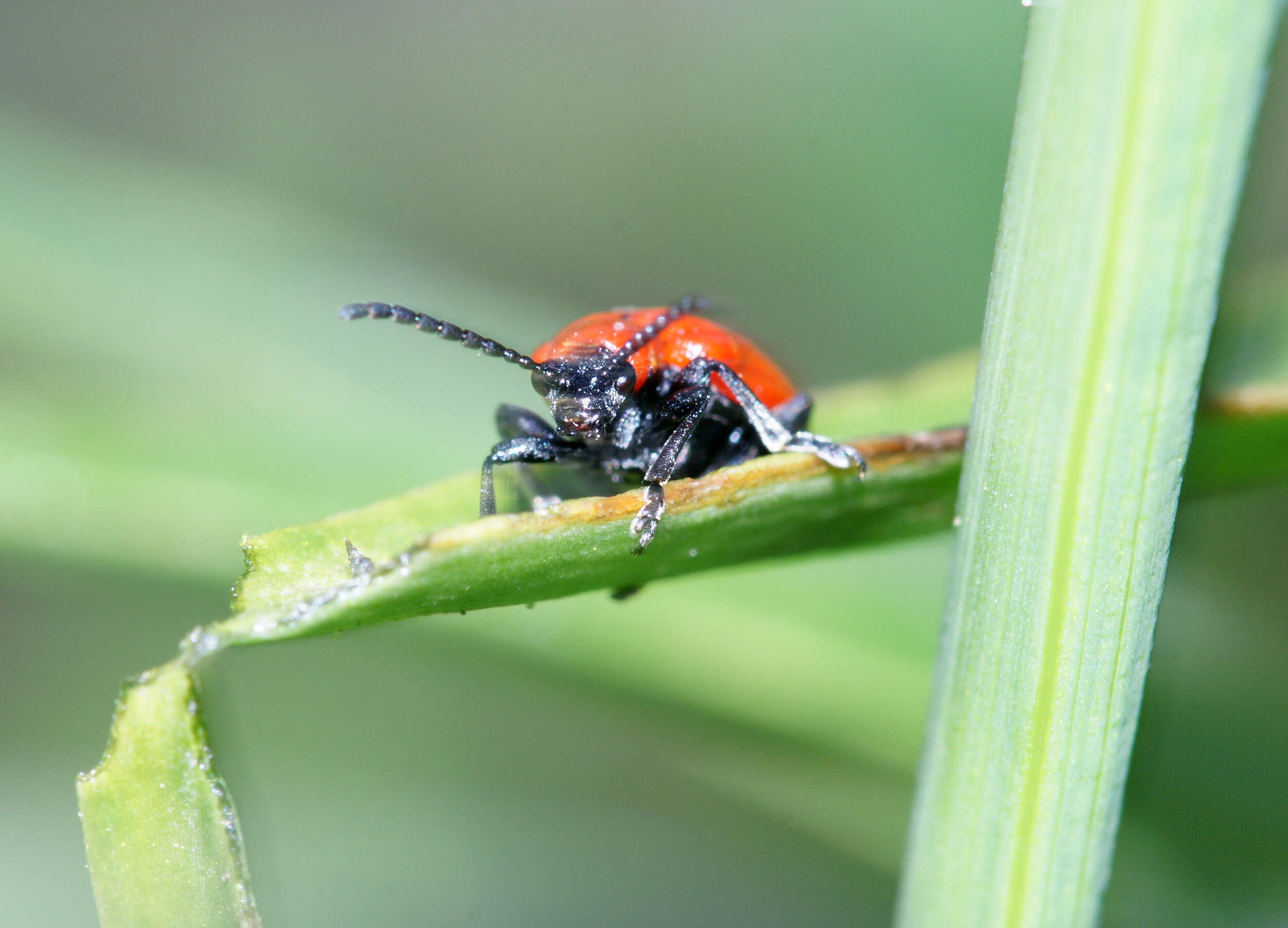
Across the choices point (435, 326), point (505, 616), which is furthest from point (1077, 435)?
point (505, 616)

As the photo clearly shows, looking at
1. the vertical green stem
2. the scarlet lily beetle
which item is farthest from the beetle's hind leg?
the vertical green stem

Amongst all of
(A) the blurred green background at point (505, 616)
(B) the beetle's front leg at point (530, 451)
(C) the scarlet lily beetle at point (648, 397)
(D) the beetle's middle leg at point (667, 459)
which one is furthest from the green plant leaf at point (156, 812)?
(C) the scarlet lily beetle at point (648, 397)

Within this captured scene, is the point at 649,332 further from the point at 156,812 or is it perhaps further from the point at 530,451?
the point at 156,812

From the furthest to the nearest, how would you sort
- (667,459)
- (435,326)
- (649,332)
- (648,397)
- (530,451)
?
(648,397)
(649,332)
(530,451)
(667,459)
(435,326)

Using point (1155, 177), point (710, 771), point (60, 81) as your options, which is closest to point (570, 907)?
point (710, 771)

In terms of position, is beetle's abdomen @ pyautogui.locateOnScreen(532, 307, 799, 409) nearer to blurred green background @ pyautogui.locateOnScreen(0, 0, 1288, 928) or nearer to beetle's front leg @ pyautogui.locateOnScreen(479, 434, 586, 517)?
beetle's front leg @ pyautogui.locateOnScreen(479, 434, 586, 517)

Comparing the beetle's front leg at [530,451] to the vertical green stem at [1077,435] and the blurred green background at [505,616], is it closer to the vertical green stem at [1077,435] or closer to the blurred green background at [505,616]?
the blurred green background at [505,616]
